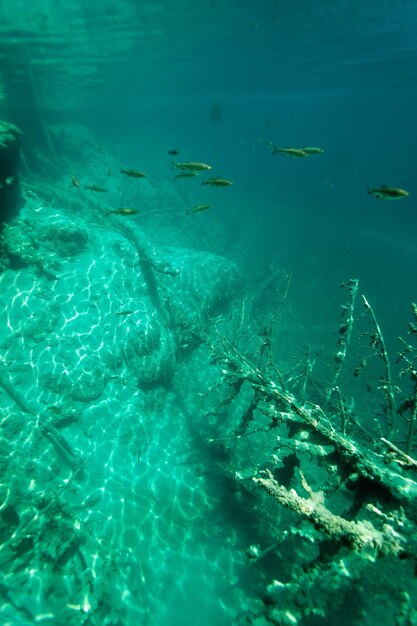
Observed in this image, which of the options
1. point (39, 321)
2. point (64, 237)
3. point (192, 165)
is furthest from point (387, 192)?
point (64, 237)

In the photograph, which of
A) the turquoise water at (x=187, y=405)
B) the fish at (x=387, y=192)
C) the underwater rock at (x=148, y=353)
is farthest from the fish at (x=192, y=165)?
the underwater rock at (x=148, y=353)

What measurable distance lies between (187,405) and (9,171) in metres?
8.29

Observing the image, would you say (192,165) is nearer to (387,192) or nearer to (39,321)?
(387,192)

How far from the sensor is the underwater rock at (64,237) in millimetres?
10055

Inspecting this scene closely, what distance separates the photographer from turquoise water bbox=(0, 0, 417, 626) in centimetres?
393

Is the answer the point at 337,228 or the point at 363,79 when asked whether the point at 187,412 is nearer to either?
the point at 337,228

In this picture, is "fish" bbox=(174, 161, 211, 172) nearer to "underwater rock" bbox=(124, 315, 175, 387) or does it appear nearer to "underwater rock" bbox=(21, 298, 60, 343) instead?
"underwater rock" bbox=(124, 315, 175, 387)

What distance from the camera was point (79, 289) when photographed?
31.1 feet

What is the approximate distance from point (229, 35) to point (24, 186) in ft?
54.1

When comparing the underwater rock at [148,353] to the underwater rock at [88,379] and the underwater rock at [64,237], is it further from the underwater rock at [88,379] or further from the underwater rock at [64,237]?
the underwater rock at [64,237]

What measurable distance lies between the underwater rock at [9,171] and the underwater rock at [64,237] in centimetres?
114

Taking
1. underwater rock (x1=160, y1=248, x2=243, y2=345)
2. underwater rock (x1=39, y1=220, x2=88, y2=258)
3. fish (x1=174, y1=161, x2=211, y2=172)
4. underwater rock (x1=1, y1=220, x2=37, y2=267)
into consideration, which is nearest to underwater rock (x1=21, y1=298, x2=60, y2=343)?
underwater rock (x1=1, y1=220, x2=37, y2=267)

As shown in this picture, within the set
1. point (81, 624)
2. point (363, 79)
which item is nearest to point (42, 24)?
point (81, 624)

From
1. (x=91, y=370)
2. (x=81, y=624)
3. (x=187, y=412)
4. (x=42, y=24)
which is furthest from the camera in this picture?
(x=42, y=24)
